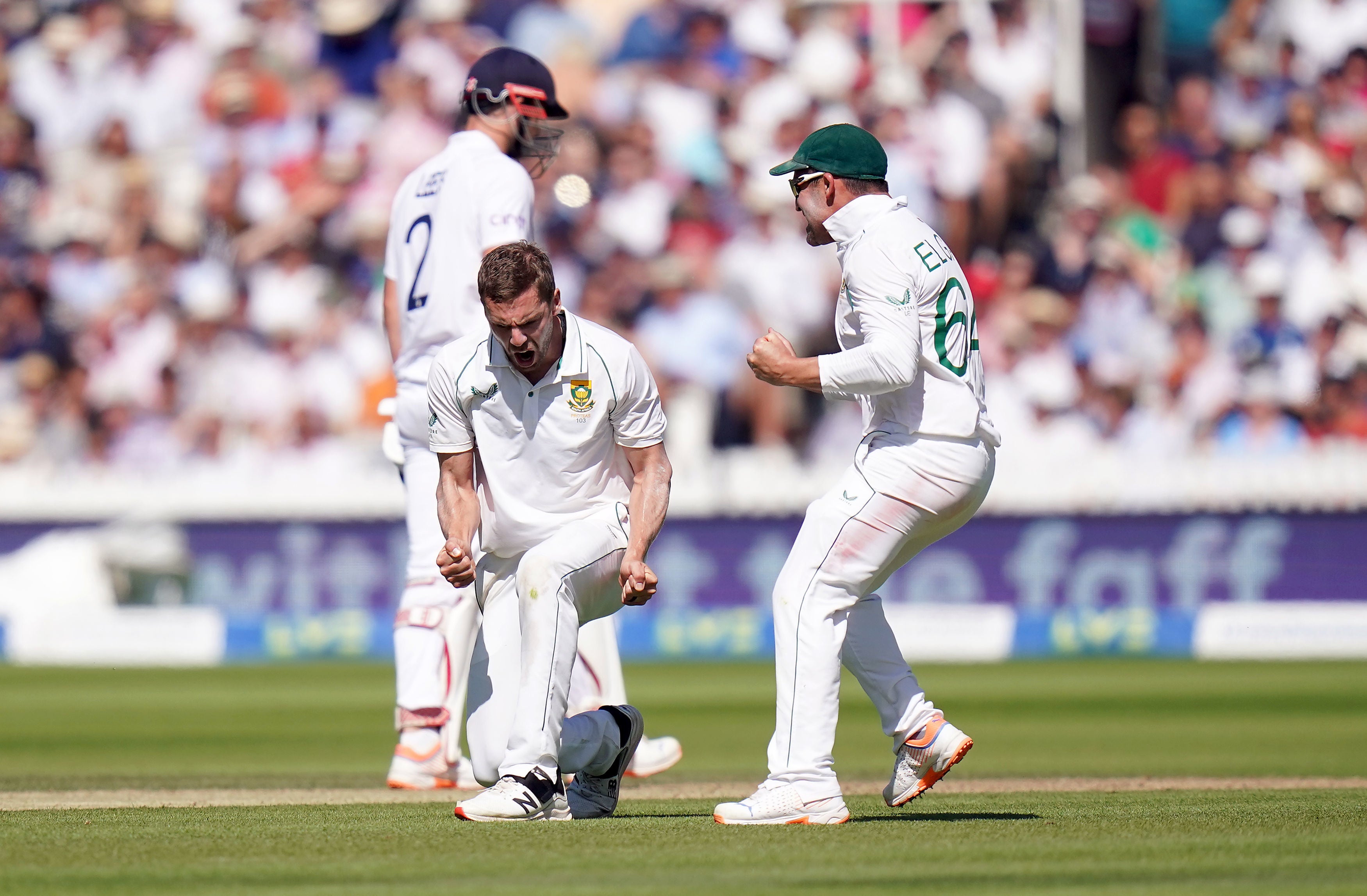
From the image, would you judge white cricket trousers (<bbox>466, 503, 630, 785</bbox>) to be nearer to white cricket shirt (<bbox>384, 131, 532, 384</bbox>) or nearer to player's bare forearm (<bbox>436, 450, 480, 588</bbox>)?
player's bare forearm (<bbox>436, 450, 480, 588</bbox>)

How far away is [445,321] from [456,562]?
5.79 ft

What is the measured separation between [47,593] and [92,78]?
633cm

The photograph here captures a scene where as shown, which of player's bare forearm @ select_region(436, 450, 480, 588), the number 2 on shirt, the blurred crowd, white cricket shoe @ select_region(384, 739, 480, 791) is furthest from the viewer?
the blurred crowd

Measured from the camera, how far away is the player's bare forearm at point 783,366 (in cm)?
556

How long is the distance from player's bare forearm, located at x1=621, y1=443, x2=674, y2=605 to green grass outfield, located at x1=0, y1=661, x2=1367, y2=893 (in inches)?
26.7

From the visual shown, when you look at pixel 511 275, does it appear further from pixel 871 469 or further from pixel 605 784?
pixel 605 784

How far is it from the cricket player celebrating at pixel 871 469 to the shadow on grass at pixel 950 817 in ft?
0.24

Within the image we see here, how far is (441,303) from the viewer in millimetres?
7430

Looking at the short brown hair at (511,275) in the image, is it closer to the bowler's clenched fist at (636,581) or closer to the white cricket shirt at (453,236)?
the bowler's clenched fist at (636,581)

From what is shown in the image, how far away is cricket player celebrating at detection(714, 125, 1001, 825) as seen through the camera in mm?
5621

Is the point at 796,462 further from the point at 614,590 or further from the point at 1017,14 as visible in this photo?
the point at 614,590

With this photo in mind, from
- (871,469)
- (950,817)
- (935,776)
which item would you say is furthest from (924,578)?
(871,469)

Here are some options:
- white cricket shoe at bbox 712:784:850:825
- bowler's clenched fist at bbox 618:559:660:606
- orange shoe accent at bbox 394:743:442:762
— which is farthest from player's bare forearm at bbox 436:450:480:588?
orange shoe accent at bbox 394:743:442:762

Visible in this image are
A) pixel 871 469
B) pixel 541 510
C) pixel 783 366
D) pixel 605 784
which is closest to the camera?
pixel 783 366
